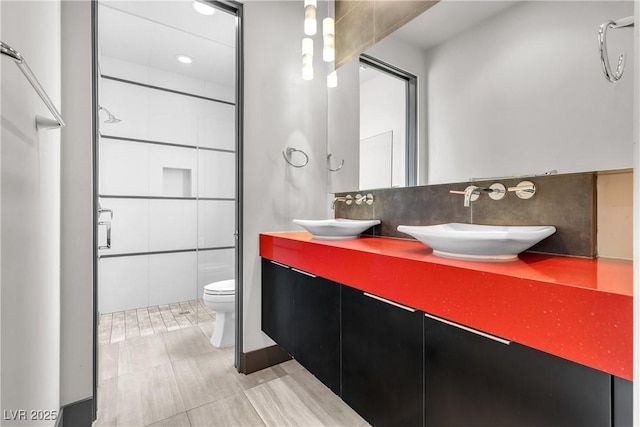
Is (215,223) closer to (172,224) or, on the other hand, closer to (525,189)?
(172,224)

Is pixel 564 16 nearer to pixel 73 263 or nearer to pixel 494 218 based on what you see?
pixel 494 218

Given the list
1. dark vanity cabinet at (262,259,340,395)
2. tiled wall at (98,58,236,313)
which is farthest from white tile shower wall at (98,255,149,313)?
dark vanity cabinet at (262,259,340,395)

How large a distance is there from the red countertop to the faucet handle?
227 mm

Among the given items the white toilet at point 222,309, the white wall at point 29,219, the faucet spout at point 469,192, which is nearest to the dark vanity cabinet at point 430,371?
the faucet spout at point 469,192

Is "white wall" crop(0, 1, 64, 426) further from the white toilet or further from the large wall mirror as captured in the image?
the large wall mirror

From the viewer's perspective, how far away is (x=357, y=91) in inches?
77.5

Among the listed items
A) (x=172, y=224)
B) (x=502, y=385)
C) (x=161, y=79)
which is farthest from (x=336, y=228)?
(x=161, y=79)

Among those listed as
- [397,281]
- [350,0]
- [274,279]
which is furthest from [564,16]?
[274,279]

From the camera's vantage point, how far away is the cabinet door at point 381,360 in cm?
94

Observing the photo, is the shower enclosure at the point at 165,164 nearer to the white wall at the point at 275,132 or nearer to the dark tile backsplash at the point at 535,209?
the white wall at the point at 275,132

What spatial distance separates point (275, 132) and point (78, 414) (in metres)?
1.82

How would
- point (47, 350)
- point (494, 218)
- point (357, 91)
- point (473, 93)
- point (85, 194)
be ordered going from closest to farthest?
1. point (47, 350)
2. point (494, 218)
3. point (473, 93)
4. point (85, 194)
5. point (357, 91)

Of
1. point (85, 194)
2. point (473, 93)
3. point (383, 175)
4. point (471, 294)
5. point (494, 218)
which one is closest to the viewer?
point (471, 294)

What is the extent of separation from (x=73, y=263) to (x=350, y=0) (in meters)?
2.30
